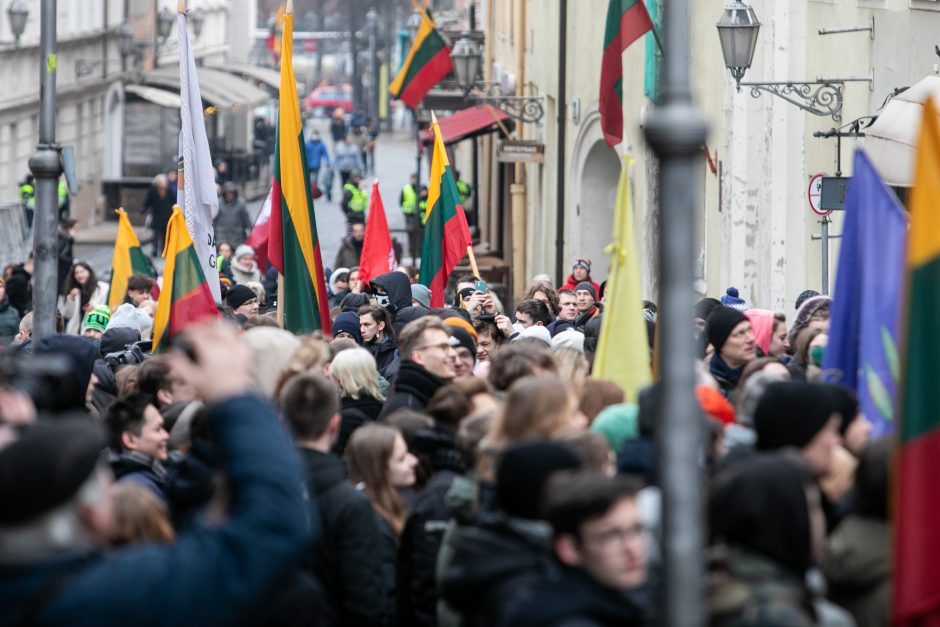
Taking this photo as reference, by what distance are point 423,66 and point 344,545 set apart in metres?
18.9

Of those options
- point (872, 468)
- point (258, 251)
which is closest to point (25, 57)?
point (258, 251)

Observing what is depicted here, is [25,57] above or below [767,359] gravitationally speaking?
above

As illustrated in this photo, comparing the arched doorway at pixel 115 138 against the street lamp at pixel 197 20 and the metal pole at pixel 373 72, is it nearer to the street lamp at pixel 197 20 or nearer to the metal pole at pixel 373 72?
the street lamp at pixel 197 20

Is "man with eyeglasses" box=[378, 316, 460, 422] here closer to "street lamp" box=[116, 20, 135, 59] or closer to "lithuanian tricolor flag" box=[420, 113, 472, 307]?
"lithuanian tricolor flag" box=[420, 113, 472, 307]

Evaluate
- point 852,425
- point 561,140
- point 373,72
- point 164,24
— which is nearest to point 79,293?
point 561,140

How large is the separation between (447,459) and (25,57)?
98.0ft

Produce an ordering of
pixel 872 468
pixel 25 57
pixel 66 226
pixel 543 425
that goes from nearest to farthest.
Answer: pixel 872 468 < pixel 543 425 < pixel 66 226 < pixel 25 57

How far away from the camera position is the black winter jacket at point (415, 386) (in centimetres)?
790

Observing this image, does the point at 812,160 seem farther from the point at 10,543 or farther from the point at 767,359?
the point at 10,543

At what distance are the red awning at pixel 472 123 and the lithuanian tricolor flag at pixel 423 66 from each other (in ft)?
6.37

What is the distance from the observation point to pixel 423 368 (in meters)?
7.98

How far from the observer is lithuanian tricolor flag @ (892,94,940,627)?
4605 mm

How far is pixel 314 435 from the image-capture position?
5.89 meters

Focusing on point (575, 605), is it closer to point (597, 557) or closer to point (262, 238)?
point (597, 557)
